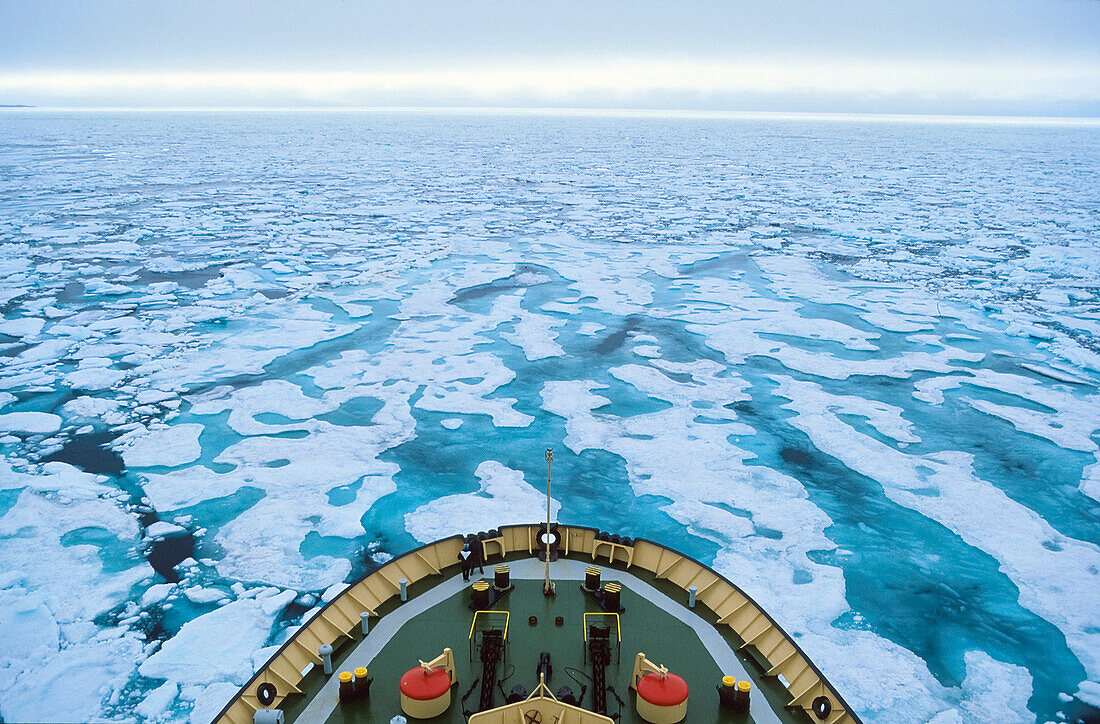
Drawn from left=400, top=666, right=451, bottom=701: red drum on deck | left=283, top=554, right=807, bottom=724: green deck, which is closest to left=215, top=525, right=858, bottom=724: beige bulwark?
left=283, top=554, right=807, bottom=724: green deck

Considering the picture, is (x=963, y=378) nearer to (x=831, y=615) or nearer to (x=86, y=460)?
(x=831, y=615)

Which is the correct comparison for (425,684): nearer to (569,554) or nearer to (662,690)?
(662,690)

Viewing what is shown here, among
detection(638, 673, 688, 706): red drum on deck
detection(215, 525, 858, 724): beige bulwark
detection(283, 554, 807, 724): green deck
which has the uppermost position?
detection(638, 673, 688, 706): red drum on deck

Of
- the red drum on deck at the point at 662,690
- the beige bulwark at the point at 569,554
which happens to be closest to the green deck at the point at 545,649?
the beige bulwark at the point at 569,554

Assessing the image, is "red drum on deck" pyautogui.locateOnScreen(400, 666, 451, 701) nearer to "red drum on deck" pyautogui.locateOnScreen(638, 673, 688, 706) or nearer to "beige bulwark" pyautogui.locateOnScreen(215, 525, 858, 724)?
"red drum on deck" pyautogui.locateOnScreen(638, 673, 688, 706)

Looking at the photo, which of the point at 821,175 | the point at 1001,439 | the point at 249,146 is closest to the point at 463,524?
the point at 1001,439

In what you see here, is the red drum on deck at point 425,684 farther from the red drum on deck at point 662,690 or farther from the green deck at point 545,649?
the green deck at point 545,649

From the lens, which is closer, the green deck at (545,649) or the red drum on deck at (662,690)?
the red drum on deck at (662,690)
